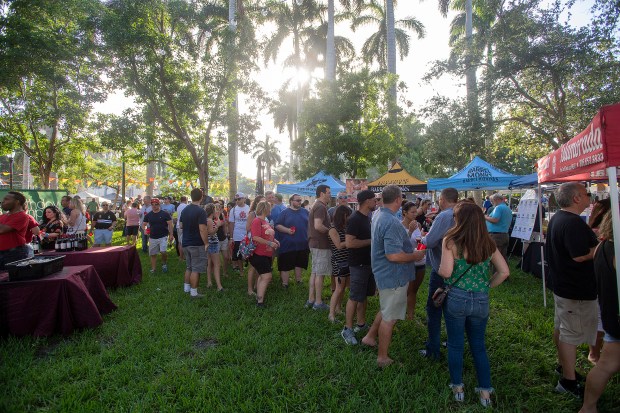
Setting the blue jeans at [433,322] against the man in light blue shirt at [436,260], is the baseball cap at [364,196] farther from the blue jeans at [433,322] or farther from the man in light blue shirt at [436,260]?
the blue jeans at [433,322]

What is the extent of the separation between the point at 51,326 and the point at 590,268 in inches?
233

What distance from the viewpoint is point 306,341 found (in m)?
4.29

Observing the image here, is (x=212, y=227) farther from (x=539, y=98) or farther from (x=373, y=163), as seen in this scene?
(x=539, y=98)

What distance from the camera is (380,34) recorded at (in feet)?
86.7

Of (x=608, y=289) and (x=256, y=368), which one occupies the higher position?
(x=608, y=289)

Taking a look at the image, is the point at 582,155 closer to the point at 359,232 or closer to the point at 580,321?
the point at 580,321

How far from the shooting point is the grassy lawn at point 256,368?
3018 mm

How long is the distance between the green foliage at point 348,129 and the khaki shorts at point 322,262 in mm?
10220

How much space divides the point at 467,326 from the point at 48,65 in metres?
14.8

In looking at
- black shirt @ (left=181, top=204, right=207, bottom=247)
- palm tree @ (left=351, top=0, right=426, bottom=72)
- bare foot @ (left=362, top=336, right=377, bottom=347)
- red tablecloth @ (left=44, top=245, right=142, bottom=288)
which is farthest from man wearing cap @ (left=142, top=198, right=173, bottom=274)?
palm tree @ (left=351, top=0, right=426, bottom=72)

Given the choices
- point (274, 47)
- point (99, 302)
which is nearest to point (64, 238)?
point (99, 302)

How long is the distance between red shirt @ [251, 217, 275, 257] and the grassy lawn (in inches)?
36.6

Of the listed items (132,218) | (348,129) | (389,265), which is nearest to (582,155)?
(389,265)

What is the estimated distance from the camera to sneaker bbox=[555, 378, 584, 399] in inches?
122
